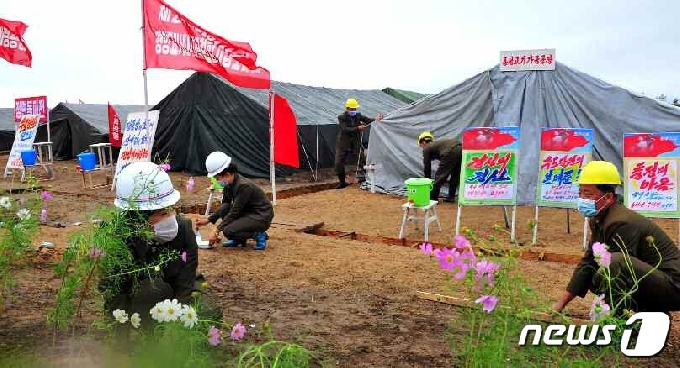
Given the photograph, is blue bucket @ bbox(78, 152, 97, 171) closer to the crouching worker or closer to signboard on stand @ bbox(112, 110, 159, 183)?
signboard on stand @ bbox(112, 110, 159, 183)

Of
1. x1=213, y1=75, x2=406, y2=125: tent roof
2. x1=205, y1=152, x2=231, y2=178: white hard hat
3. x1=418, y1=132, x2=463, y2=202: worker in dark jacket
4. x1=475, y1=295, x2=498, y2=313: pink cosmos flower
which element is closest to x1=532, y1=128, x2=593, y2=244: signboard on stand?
x1=418, y1=132, x2=463, y2=202: worker in dark jacket

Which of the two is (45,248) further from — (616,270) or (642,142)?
(642,142)

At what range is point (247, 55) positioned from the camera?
409 inches

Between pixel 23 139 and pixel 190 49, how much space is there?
294 inches

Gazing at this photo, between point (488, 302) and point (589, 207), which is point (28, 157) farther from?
point (488, 302)

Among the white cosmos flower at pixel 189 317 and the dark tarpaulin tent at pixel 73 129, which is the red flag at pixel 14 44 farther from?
the white cosmos flower at pixel 189 317

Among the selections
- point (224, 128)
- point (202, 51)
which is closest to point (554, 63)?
point (202, 51)

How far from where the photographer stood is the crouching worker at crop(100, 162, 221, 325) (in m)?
3.09

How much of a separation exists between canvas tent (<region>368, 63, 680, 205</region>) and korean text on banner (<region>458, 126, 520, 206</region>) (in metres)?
3.37

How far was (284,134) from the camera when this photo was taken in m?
11.1

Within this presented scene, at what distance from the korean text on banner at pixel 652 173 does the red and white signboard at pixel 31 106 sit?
1372 cm

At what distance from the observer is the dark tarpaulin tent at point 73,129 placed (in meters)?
20.0

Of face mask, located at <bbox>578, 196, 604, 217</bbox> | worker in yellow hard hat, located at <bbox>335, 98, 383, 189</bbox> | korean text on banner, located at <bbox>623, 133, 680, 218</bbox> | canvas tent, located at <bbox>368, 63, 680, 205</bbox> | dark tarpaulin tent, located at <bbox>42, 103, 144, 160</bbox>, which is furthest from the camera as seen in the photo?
dark tarpaulin tent, located at <bbox>42, 103, 144, 160</bbox>
